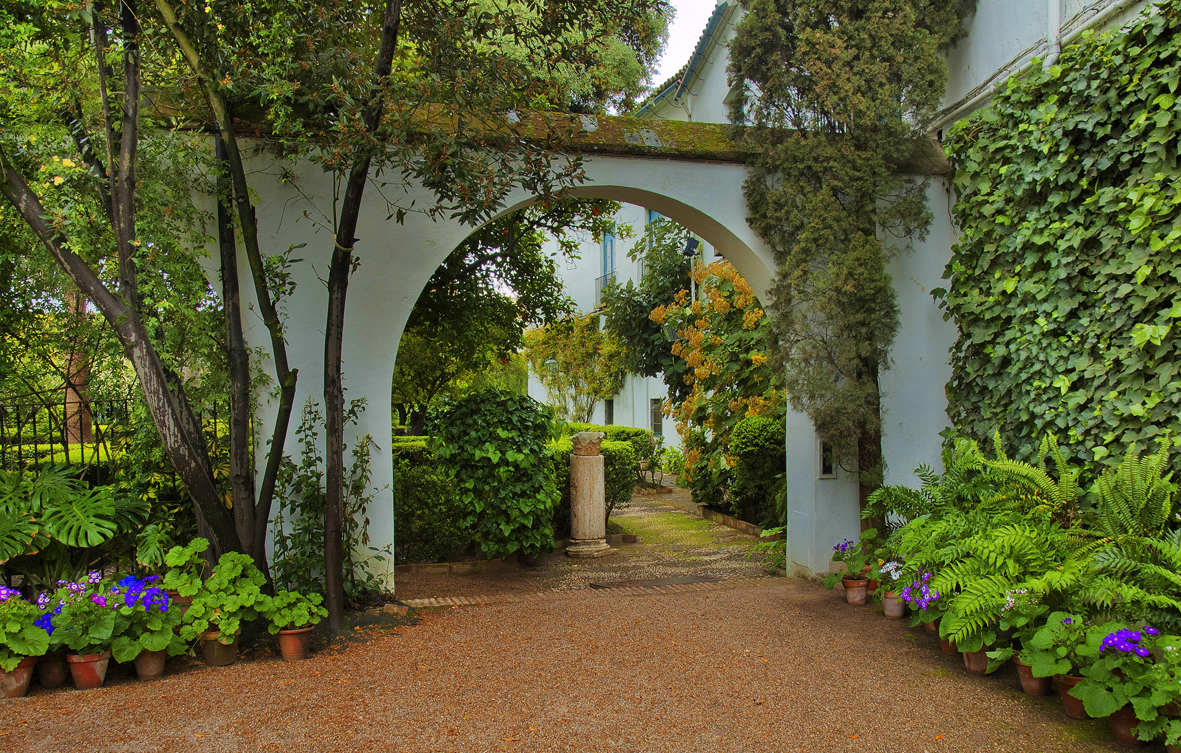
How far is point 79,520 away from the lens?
452cm

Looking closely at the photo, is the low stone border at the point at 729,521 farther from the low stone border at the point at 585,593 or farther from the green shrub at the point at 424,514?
the green shrub at the point at 424,514

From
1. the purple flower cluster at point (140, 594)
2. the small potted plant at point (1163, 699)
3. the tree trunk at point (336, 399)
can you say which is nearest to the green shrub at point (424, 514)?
the tree trunk at point (336, 399)

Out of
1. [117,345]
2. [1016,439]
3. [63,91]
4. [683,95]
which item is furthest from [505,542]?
[683,95]

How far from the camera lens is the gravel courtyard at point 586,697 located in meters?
3.48

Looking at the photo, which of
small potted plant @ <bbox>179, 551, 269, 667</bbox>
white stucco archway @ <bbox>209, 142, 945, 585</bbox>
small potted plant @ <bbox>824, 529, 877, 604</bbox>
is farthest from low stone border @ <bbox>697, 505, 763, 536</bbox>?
small potted plant @ <bbox>179, 551, 269, 667</bbox>

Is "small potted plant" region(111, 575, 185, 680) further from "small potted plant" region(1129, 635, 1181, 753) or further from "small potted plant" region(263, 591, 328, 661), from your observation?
"small potted plant" region(1129, 635, 1181, 753)

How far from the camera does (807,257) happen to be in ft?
19.5

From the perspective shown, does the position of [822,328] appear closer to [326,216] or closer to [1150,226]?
[1150,226]

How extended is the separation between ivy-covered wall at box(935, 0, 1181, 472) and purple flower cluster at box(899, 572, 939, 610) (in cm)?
A: 116

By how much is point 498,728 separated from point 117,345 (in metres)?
3.66

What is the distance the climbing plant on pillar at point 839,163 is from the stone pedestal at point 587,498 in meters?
3.00

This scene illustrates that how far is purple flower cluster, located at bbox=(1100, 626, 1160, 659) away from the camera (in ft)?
10.6

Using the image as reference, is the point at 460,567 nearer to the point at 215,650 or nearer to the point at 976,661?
the point at 215,650

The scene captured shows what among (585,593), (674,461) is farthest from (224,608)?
(674,461)
